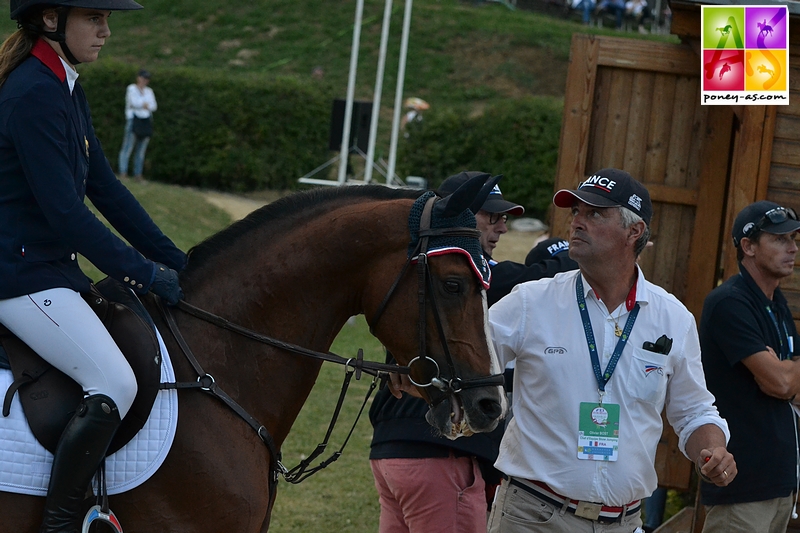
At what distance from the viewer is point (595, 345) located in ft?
11.4

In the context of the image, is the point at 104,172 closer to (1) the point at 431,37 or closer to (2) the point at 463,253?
(2) the point at 463,253

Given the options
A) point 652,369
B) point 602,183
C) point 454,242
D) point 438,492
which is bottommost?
point 438,492

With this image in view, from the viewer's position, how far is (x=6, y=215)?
2.83 meters

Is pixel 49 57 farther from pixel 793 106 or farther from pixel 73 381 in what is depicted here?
pixel 793 106

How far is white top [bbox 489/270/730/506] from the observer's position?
11.2ft

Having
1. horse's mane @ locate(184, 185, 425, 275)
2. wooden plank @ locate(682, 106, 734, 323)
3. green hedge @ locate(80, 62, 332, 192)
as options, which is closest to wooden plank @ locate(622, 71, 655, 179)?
wooden plank @ locate(682, 106, 734, 323)

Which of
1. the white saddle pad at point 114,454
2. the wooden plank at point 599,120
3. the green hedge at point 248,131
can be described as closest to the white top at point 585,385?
the white saddle pad at point 114,454

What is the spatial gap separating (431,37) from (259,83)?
51.4 ft

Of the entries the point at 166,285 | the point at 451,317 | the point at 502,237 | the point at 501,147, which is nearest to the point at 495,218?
the point at 451,317

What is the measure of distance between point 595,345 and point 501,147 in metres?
19.3

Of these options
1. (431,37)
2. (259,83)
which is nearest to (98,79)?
(259,83)

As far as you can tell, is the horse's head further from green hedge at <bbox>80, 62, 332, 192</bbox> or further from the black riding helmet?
green hedge at <bbox>80, 62, 332, 192</bbox>

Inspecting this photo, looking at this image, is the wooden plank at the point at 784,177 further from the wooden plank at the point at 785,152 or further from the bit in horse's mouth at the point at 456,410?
the bit in horse's mouth at the point at 456,410

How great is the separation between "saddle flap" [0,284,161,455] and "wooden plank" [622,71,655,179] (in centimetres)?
406
